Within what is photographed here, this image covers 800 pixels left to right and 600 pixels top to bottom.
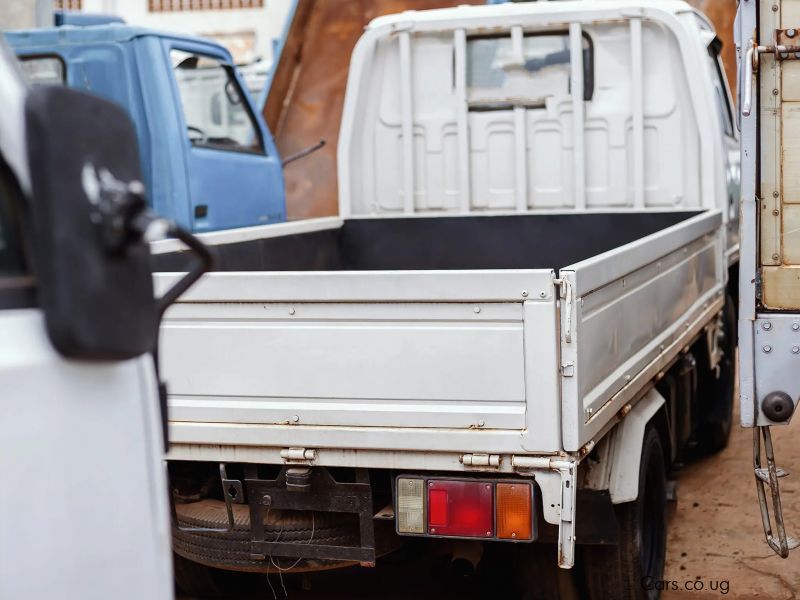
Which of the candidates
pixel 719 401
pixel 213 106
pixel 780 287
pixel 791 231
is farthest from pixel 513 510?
pixel 213 106

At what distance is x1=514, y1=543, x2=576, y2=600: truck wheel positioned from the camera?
12.5 feet

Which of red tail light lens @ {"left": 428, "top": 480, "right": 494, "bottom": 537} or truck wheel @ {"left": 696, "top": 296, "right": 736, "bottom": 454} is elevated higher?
red tail light lens @ {"left": 428, "top": 480, "right": 494, "bottom": 537}

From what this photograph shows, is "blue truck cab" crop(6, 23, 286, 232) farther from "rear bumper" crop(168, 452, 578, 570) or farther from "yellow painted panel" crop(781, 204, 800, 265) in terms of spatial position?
"yellow painted panel" crop(781, 204, 800, 265)

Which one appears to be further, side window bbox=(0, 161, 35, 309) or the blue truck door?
the blue truck door

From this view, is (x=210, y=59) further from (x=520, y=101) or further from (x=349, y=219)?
(x=520, y=101)

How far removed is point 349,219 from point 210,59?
170cm

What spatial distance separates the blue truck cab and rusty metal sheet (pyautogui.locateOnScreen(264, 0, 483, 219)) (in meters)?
1.83

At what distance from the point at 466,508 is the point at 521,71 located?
11.4 feet

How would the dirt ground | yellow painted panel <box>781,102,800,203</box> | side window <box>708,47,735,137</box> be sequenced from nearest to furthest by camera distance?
yellow painted panel <box>781,102,800,203</box>
the dirt ground
side window <box>708,47,735,137</box>

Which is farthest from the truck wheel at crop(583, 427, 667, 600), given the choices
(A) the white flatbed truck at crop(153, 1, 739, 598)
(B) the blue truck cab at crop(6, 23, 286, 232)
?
(B) the blue truck cab at crop(6, 23, 286, 232)

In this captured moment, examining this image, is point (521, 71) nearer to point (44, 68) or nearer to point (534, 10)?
point (534, 10)

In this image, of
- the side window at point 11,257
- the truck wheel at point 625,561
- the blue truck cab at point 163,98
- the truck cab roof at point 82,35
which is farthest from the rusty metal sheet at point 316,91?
the side window at point 11,257

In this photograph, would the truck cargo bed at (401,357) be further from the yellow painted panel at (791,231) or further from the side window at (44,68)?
the side window at (44,68)

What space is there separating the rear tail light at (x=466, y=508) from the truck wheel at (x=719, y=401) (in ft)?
11.7
